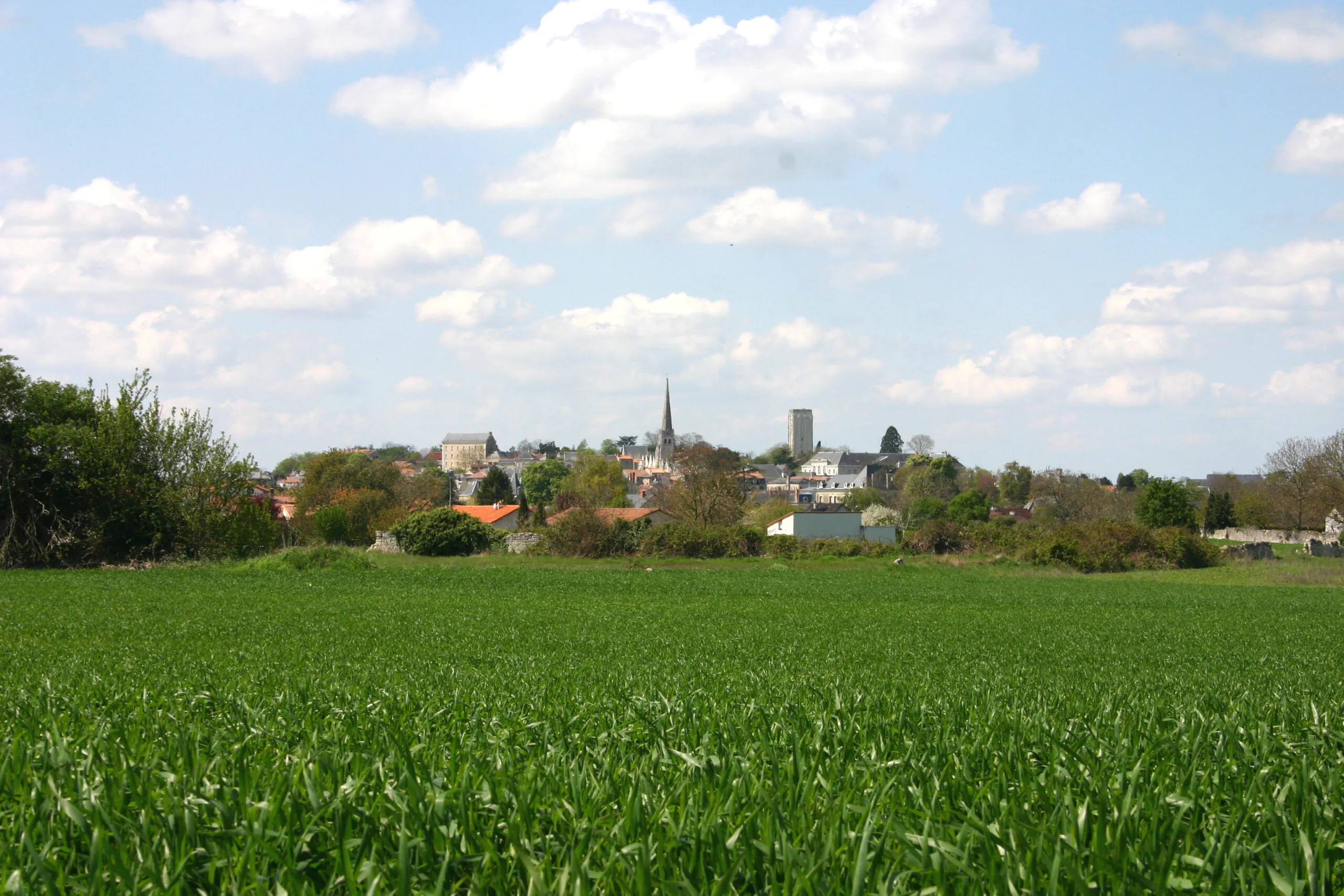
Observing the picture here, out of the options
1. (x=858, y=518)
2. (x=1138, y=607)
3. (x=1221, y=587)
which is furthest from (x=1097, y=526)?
(x=1138, y=607)

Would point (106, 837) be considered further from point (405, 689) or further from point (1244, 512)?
point (1244, 512)

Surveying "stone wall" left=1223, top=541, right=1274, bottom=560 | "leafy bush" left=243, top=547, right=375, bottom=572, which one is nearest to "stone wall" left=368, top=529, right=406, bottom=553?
"leafy bush" left=243, top=547, right=375, bottom=572

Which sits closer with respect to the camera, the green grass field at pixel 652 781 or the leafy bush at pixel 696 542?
the green grass field at pixel 652 781

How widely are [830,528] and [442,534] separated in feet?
110

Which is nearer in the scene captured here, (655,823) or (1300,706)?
(655,823)

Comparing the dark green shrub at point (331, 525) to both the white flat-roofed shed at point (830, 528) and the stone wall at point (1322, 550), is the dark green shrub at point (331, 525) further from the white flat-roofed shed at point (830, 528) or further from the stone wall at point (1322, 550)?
the stone wall at point (1322, 550)

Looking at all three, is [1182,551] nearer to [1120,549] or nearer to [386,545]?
[1120,549]

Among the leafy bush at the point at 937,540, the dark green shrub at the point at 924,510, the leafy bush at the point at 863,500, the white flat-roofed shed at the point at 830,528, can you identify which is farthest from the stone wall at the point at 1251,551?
the leafy bush at the point at 863,500

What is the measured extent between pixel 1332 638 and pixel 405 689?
23789mm

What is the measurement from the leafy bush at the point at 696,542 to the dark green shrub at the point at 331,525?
30045 mm

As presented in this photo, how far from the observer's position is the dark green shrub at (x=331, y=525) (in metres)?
77.5

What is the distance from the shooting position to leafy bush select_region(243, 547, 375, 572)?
4394 centimetres

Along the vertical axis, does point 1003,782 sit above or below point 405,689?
above

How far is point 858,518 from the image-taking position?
268 feet
